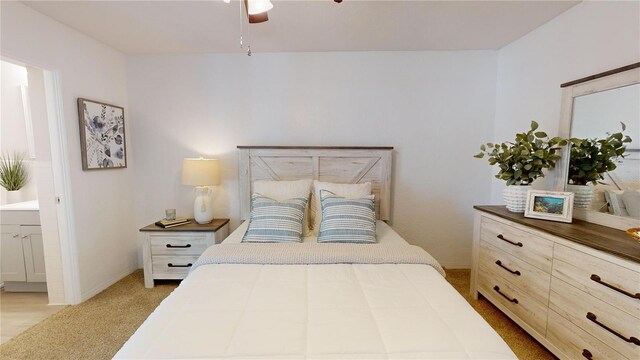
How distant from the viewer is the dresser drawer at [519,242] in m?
1.66

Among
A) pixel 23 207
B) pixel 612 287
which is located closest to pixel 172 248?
pixel 23 207

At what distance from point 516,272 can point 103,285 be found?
11.6ft

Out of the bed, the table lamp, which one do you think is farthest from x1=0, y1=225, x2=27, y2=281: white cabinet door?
the bed

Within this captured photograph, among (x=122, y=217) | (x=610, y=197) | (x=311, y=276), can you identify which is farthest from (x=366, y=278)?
(x=122, y=217)

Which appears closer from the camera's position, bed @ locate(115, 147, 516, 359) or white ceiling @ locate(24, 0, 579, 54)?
bed @ locate(115, 147, 516, 359)

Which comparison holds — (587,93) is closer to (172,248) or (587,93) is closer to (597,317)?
(597,317)

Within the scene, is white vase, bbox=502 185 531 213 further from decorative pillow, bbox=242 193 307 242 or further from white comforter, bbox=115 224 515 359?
decorative pillow, bbox=242 193 307 242

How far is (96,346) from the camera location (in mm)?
1782

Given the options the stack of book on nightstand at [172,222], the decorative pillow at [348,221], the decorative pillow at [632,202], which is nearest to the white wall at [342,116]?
the stack of book on nightstand at [172,222]

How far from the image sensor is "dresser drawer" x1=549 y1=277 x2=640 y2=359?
1.22 metres

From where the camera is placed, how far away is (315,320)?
1098 millimetres

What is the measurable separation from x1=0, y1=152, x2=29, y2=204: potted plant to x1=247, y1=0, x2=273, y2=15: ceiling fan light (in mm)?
3064

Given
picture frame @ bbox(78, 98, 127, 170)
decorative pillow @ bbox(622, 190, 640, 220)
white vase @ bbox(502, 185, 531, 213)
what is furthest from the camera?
picture frame @ bbox(78, 98, 127, 170)

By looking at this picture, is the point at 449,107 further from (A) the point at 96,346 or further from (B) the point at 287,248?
(A) the point at 96,346
